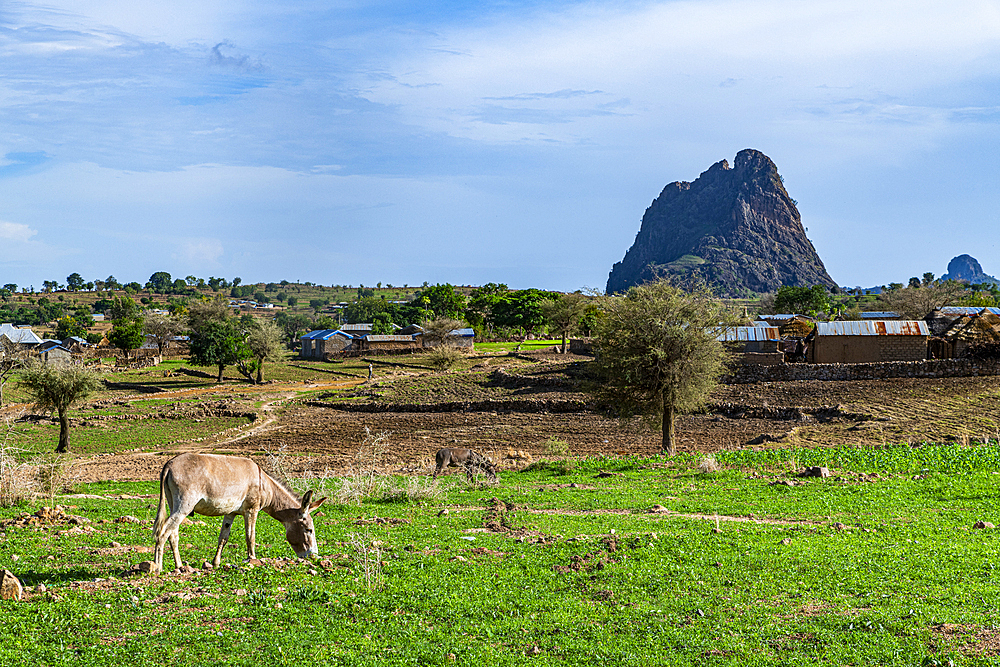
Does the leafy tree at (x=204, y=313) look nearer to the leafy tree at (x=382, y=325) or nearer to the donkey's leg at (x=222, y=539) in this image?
the leafy tree at (x=382, y=325)

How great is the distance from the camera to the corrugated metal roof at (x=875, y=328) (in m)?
51.6

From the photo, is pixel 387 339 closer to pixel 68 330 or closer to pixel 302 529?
pixel 68 330

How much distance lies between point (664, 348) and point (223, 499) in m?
23.0

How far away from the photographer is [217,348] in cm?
7156

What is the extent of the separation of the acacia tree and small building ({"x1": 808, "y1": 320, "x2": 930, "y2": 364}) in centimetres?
2536

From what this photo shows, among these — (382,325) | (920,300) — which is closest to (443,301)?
(382,325)

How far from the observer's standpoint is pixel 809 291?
399 ft

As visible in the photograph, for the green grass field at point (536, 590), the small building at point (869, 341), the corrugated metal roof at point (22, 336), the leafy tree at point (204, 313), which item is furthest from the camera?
the leafy tree at point (204, 313)

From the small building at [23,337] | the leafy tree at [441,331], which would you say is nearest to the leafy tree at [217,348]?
the leafy tree at [441,331]

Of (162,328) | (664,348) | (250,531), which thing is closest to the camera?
(250,531)

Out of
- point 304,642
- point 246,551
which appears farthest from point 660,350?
point 304,642

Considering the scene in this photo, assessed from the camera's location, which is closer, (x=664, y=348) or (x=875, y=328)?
(x=664, y=348)

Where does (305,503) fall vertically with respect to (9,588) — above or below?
above

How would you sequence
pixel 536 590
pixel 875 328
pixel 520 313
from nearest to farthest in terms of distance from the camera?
pixel 536 590, pixel 875 328, pixel 520 313
